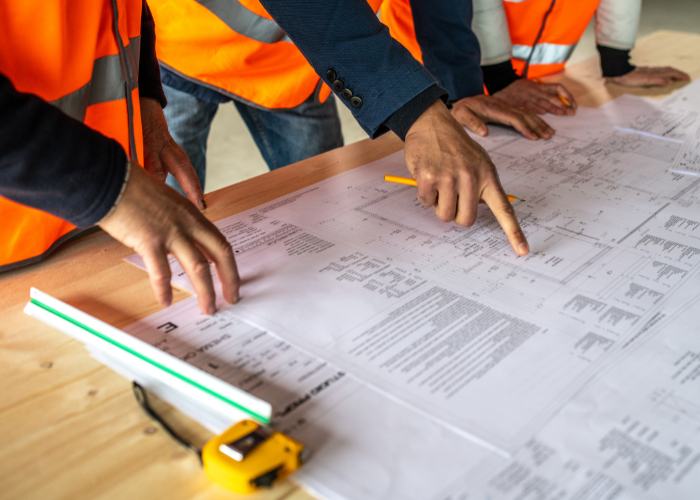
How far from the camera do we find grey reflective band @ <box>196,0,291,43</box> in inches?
43.9

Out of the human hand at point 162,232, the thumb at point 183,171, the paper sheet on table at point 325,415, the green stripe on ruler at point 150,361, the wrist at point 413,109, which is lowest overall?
the paper sheet on table at point 325,415

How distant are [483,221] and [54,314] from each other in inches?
23.5

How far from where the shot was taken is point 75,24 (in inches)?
28.9

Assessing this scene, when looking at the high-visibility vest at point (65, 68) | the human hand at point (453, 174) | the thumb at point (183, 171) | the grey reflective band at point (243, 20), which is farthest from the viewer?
the grey reflective band at point (243, 20)

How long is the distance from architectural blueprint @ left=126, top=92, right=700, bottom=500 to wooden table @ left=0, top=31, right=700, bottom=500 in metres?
0.12

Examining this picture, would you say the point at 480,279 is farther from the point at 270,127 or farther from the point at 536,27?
the point at 536,27

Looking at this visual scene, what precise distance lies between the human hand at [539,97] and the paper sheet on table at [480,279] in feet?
0.88

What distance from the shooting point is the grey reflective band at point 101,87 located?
76 cm

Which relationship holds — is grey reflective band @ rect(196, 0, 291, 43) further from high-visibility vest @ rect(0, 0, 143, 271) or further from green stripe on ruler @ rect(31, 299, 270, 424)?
green stripe on ruler @ rect(31, 299, 270, 424)

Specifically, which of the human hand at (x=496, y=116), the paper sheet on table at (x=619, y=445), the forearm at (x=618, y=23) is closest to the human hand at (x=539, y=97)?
the human hand at (x=496, y=116)

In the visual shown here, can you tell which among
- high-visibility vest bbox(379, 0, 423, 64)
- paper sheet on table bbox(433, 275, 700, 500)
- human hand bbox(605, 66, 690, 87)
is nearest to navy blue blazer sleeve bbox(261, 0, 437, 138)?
paper sheet on table bbox(433, 275, 700, 500)

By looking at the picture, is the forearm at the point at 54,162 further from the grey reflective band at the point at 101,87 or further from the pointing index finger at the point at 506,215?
the pointing index finger at the point at 506,215

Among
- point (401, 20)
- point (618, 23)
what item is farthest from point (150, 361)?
point (618, 23)

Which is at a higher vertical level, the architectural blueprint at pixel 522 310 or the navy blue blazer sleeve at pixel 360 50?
the navy blue blazer sleeve at pixel 360 50
